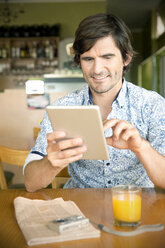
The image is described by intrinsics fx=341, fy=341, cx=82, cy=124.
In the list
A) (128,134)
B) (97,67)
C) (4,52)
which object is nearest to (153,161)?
(128,134)

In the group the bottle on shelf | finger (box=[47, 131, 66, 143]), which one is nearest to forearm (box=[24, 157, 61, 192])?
finger (box=[47, 131, 66, 143])

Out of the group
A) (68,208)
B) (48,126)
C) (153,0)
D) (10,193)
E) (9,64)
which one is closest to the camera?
(68,208)

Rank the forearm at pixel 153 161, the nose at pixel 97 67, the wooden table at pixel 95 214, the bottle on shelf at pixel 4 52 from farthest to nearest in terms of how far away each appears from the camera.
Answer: the bottle on shelf at pixel 4 52
the nose at pixel 97 67
the forearm at pixel 153 161
the wooden table at pixel 95 214

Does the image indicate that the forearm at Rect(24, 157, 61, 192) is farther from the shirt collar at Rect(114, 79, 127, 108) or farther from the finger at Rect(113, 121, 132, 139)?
Answer: the shirt collar at Rect(114, 79, 127, 108)

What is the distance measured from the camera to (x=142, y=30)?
9688 mm

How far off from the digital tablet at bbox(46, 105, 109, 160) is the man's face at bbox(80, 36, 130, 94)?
17.1 inches

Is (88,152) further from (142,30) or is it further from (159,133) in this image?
(142,30)

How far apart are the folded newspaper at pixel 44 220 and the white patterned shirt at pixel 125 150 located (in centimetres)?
36

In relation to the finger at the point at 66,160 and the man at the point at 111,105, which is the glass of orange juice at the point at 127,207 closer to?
the finger at the point at 66,160

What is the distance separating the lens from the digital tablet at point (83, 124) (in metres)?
0.91

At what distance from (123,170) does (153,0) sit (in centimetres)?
597

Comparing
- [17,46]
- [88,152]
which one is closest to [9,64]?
[17,46]

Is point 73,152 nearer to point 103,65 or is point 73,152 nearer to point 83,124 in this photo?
point 83,124

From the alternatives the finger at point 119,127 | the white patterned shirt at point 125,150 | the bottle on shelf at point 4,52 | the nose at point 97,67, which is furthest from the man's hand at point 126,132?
the bottle on shelf at point 4,52
